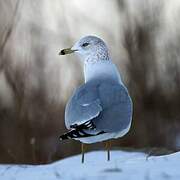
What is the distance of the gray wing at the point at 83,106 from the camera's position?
3.81 meters

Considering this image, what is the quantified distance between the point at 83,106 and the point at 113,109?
19cm

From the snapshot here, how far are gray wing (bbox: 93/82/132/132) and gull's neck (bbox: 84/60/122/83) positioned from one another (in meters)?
0.18

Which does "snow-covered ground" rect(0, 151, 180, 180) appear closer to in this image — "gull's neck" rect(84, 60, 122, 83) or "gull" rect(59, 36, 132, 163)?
"gull" rect(59, 36, 132, 163)

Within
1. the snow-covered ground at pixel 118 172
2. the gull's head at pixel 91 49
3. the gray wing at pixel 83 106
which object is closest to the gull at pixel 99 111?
the gray wing at pixel 83 106

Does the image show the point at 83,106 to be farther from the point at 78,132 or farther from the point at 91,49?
the point at 91,49

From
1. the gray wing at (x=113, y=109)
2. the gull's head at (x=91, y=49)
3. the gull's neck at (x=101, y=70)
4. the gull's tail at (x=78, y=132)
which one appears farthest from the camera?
the gull's head at (x=91, y=49)

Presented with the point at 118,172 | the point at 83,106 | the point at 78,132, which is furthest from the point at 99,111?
the point at 118,172

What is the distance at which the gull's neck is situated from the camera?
4.28 meters

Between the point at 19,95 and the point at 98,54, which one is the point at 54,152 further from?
the point at 98,54

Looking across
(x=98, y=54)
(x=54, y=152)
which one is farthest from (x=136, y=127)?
(x=98, y=54)

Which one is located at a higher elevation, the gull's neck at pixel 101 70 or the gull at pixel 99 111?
the gull's neck at pixel 101 70

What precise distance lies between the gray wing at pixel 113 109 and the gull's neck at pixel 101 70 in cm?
18

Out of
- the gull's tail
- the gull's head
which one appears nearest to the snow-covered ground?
the gull's tail

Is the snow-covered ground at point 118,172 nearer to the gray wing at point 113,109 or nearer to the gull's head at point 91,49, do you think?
the gray wing at point 113,109
